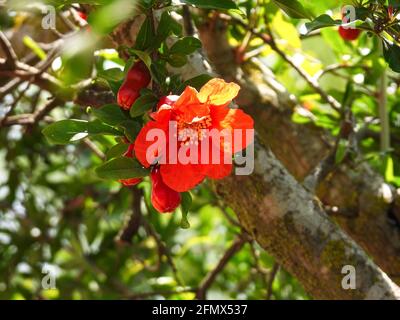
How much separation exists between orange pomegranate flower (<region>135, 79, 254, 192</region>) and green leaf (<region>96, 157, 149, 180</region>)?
0.03 meters

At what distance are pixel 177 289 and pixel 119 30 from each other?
2.86ft

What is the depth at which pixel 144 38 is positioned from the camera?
1.20 meters

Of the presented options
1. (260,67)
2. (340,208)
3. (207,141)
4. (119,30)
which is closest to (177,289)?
(340,208)

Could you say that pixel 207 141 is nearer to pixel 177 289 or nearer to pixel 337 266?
pixel 337 266

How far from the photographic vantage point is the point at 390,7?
3.92 feet

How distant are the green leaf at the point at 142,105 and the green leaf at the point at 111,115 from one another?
1.7 inches

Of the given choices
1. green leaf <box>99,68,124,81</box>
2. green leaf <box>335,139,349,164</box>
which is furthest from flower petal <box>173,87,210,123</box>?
green leaf <box>335,139,349,164</box>

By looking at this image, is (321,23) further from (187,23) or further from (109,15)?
(187,23)

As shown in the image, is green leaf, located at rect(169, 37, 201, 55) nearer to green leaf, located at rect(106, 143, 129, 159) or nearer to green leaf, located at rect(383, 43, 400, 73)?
green leaf, located at rect(106, 143, 129, 159)

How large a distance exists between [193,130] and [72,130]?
21 centimetres

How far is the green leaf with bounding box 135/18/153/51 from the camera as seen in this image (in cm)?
119

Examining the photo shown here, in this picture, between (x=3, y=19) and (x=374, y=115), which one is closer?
(x=374, y=115)

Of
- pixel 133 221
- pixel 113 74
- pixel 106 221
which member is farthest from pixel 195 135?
pixel 106 221

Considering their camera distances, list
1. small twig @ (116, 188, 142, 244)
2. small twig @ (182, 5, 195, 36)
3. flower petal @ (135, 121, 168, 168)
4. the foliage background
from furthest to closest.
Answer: the foliage background → small twig @ (116, 188, 142, 244) → small twig @ (182, 5, 195, 36) → flower petal @ (135, 121, 168, 168)
